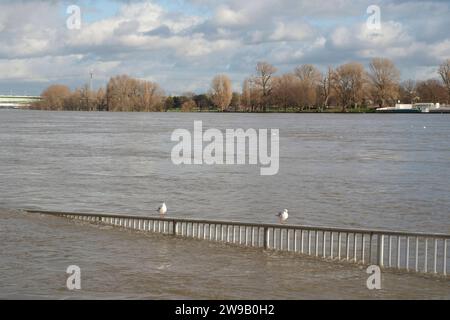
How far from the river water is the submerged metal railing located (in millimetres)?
577

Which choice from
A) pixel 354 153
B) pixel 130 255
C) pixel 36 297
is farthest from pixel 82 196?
pixel 354 153

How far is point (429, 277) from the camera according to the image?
1636cm

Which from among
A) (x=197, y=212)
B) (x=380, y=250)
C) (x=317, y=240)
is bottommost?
(x=197, y=212)

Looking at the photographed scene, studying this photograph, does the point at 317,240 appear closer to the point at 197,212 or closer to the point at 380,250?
the point at 380,250

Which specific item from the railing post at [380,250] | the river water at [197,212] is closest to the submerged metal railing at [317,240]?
the railing post at [380,250]

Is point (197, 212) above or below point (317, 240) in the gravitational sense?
below

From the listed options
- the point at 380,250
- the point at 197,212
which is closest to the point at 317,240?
the point at 380,250

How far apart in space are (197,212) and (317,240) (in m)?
8.88

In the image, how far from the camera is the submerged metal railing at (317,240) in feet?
55.7

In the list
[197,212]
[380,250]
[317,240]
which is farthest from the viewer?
[197,212]

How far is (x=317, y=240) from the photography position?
19.5 metres

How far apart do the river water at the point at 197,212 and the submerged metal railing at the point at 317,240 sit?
1.89 feet
